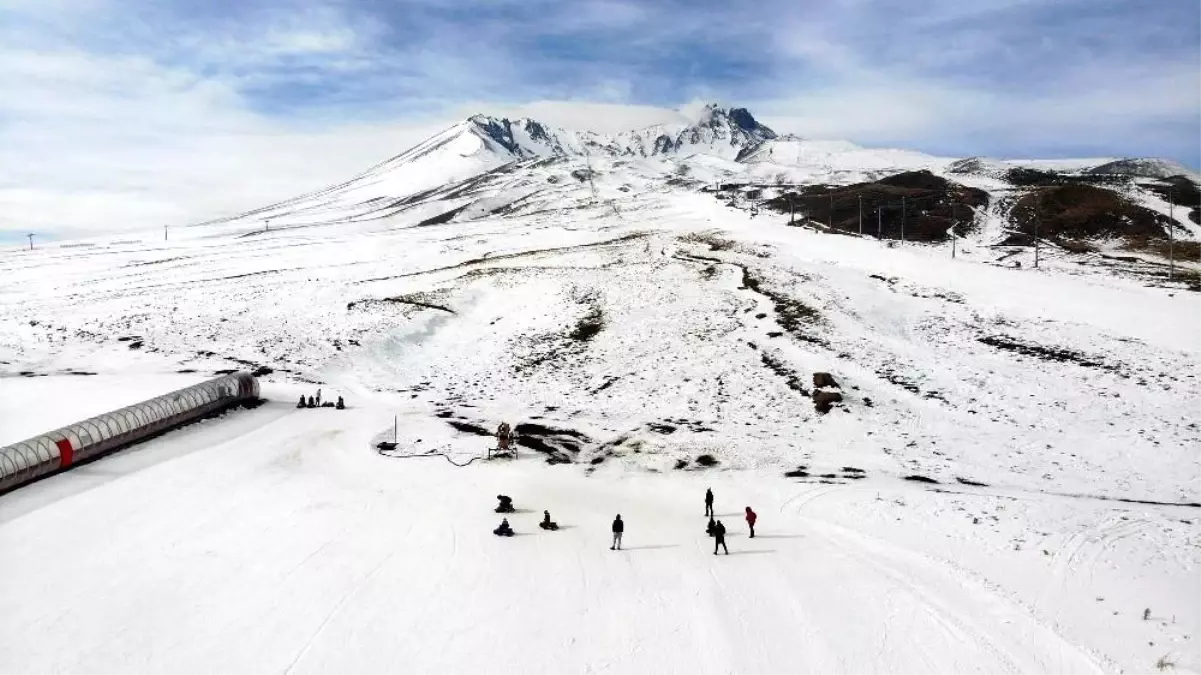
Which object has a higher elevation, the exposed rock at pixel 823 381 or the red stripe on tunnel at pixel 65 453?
the exposed rock at pixel 823 381

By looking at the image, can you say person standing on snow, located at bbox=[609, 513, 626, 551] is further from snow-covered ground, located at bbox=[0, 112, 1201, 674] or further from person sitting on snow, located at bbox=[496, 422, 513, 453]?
person sitting on snow, located at bbox=[496, 422, 513, 453]

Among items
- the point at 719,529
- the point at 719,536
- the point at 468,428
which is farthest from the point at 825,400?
the point at 468,428

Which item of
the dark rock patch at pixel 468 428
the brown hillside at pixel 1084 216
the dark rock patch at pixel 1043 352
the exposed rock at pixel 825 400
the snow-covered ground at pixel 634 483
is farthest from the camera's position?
the brown hillside at pixel 1084 216

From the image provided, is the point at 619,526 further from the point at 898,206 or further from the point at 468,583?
the point at 898,206

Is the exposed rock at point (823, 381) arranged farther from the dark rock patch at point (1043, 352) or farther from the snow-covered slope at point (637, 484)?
the dark rock patch at point (1043, 352)

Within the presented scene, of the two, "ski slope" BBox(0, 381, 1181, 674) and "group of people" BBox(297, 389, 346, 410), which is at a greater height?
"group of people" BBox(297, 389, 346, 410)

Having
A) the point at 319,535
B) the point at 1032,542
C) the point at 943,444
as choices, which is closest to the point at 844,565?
the point at 1032,542

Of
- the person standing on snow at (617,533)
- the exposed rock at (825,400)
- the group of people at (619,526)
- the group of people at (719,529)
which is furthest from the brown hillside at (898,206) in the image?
the person standing on snow at (617,533)

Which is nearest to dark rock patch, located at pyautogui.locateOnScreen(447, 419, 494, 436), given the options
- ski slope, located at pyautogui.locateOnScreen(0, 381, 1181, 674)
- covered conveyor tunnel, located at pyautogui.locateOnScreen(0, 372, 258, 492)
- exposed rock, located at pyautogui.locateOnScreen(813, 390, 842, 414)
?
ski slope, located at pyautogui.locateOnScreen(0, 381, 1181, 674)
